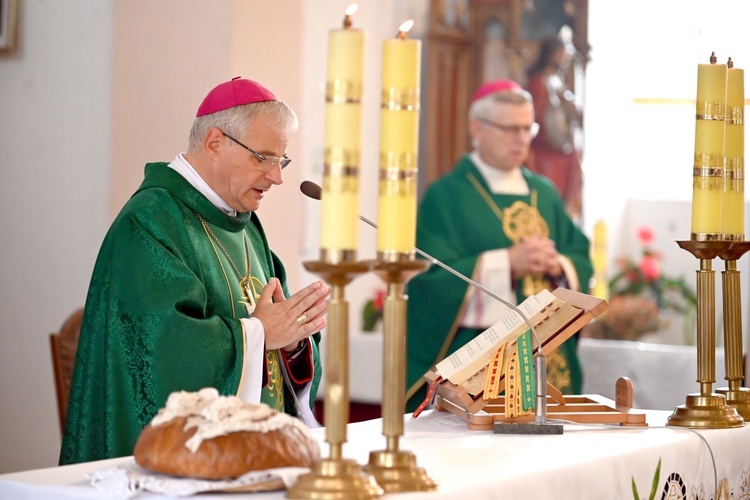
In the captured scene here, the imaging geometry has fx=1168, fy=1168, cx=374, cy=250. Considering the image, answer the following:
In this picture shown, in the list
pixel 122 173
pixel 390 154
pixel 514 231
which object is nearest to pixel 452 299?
pixel 514 231

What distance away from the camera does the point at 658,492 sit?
104 inches

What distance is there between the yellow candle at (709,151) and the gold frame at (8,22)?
10.4 feet

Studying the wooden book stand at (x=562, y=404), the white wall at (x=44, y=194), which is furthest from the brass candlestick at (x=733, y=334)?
the white wall at (x=44, y=194)

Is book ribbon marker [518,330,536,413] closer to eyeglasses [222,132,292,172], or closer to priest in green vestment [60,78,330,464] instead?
priest in green vestment [60,78,330,464]

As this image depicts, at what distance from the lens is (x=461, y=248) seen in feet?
22.2

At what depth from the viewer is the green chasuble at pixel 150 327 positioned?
320 cm

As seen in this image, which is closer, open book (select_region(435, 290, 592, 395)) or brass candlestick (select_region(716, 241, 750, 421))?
open book (select_region(435, 290, 592, 395))

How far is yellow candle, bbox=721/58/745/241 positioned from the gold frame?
10.4ft

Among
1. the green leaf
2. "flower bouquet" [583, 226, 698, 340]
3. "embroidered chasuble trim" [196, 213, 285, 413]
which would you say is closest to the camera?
the green leaf

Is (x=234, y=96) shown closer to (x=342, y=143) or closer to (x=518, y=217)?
(x=342, y=143)

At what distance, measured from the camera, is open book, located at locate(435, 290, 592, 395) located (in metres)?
2.90

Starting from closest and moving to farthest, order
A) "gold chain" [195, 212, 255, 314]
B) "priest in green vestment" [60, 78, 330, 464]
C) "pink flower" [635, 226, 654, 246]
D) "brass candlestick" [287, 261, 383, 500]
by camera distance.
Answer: "brass candlestick" [287, 261, 383, 500] → "priest in green vestment" [60, 78, 330, 464] → "gold chain" [195, 212, 255, 314] → "pink flower" [635, 226, 654, 246]

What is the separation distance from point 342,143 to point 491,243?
488 cm

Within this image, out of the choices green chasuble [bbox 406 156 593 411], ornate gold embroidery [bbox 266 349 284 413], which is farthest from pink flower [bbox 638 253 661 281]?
ornate gold embroidery [bbox 266 349 284 413]
